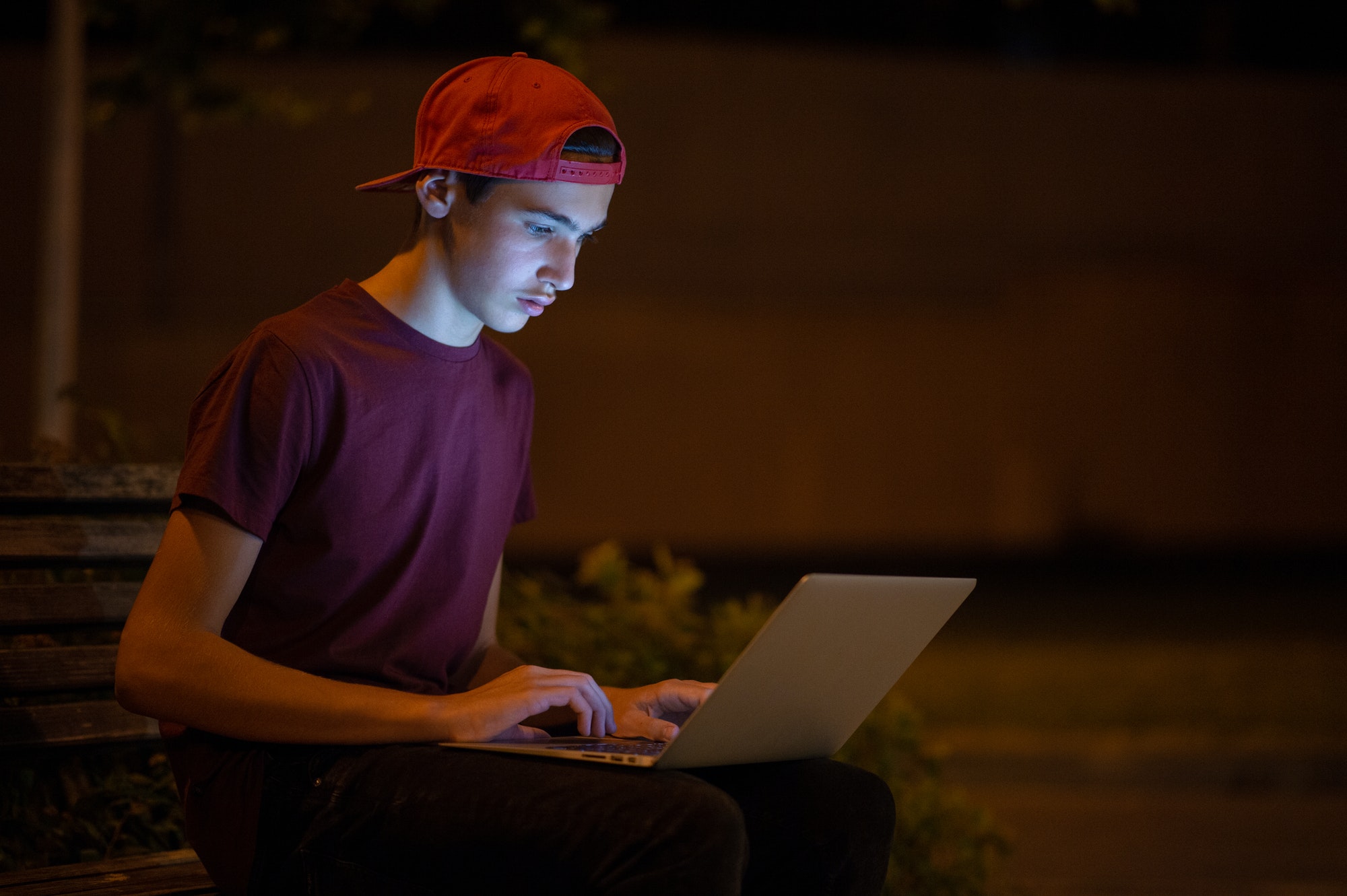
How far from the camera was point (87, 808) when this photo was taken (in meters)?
3.08

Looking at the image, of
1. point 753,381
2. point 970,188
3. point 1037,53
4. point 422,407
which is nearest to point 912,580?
point 422,407

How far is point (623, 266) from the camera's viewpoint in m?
16.1

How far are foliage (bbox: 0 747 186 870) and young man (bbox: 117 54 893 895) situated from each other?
0.78m

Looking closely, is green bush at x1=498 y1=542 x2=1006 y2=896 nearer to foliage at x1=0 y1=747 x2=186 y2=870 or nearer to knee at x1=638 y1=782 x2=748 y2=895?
foliage at x1=0 y1=747 x2=186 y2=870

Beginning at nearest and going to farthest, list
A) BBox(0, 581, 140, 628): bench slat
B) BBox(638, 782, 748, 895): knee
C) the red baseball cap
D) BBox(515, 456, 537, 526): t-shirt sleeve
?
BBox(638, 782, 748, 895): knee → the red baseball cap → BBox(0, 581, 140, 628): bench slat → BBox(515, 456, 537, 526): t-shirt sleeve

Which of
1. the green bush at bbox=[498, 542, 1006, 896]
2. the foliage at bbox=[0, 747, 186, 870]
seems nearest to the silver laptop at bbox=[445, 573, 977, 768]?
the foliage at bbox=[0, 747, 186, 870]

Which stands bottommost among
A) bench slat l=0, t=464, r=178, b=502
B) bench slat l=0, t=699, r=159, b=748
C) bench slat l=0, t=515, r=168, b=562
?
bench slat l=0, t=699, r=159, b=748

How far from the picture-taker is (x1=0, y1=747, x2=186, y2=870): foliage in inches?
117

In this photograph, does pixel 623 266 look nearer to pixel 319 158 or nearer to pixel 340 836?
pixel 319 158

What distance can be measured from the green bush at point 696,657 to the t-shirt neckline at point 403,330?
5.27 ft

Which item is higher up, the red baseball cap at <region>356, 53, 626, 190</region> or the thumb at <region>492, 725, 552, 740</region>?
the red baseball cap at <region>356, 53, 626, 190</region>

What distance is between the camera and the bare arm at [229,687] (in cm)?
216

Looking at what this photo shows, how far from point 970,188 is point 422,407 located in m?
14.6

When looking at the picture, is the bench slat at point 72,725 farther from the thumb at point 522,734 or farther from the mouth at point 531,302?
the mouth at point 531,302
